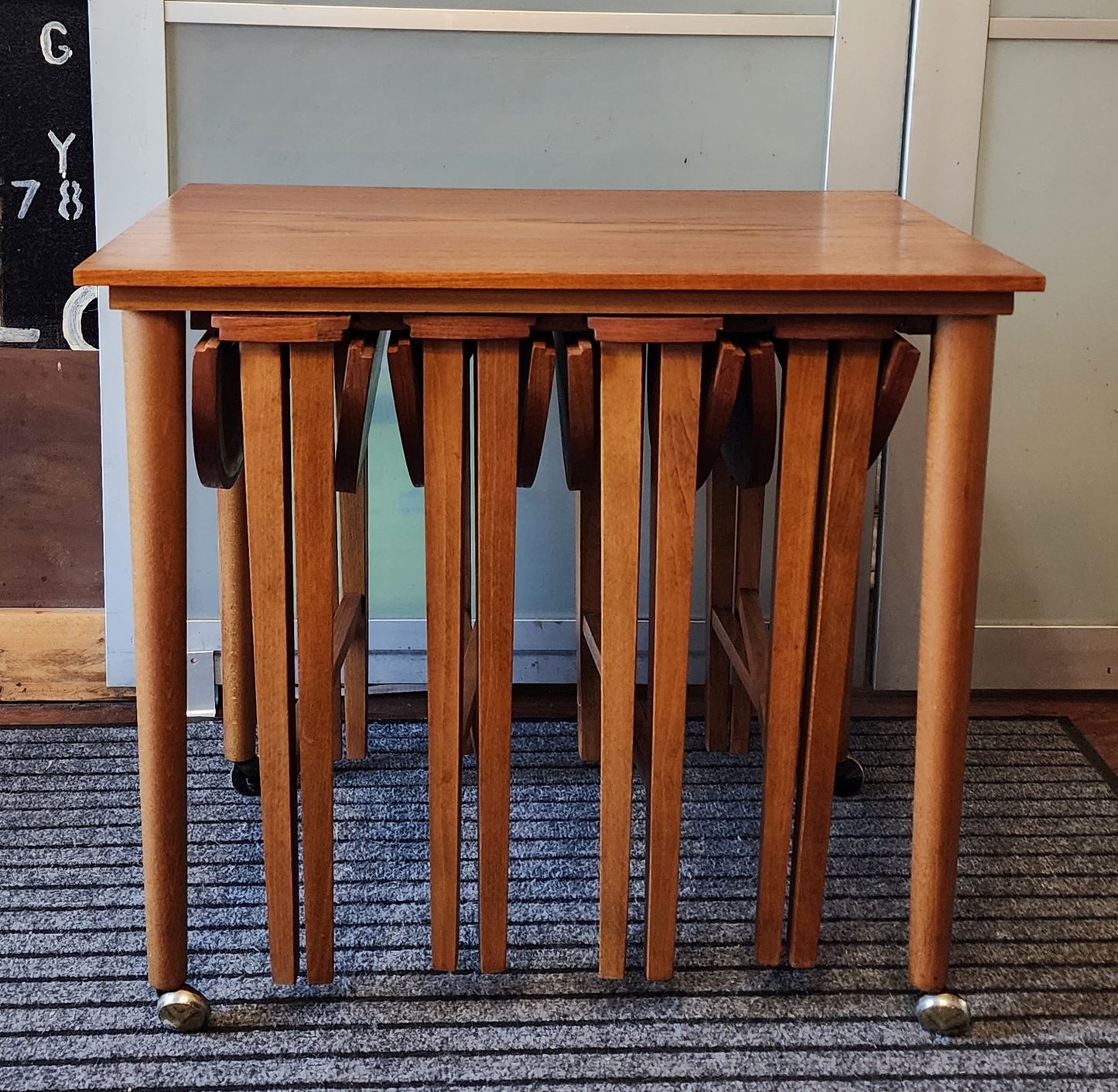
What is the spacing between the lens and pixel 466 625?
160 centimetres

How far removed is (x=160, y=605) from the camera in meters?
1.30

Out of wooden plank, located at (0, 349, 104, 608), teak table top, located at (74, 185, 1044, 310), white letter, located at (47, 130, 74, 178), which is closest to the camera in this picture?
teak table top, located at (74, 185, 1044, 310)

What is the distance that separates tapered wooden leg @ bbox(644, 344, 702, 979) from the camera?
1.28 metres

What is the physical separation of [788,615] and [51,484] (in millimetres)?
1240

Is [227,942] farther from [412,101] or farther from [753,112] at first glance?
[753,112]

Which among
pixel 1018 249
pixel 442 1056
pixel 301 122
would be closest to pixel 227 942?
pixel 442 1056

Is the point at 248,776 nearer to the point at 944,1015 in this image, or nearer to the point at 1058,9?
the point at 944,1015

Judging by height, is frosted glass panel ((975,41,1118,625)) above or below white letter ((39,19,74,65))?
below

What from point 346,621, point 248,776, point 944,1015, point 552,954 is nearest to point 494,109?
point 346,621

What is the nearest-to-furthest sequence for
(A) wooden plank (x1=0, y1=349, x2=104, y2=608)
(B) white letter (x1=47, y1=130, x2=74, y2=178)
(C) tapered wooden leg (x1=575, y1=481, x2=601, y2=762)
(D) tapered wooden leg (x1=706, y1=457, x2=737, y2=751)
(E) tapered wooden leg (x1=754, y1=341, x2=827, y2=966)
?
1. (E) tapered wooden leg (x1=754, y1=341, x2=827, y2=966)
2. (C) tapered wooden leg (x1=575, y1=481, x2=601, y2=762)
3. (D) tapered wooden leg (x1=706, y1=457, x2=737, y2=751)
4. (B) white letter (x1=47, y1=130, x2=74, y2=178)
5. (A) wooden plank (x1=0, y1=349, x2=104, y2=608)

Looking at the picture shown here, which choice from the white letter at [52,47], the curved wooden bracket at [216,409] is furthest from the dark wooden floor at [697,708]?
the white letter at [52,47]

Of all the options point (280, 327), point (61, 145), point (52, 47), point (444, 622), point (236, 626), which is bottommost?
point (236, 626)

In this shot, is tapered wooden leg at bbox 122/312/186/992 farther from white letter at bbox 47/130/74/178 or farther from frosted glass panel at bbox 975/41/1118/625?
frosted glass panel at bbox 975/41/1118/625

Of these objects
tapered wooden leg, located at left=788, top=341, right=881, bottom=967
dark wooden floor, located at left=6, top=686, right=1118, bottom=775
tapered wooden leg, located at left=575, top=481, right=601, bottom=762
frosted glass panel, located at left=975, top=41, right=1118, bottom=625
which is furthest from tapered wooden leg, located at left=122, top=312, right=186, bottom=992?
frosted glass panel, located at left=975, top=41, right=1118, bottom=625
